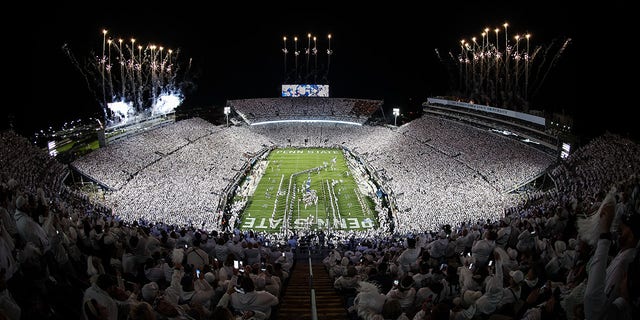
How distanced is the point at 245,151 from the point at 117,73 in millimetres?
24588

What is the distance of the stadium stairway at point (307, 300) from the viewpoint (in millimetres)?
7516

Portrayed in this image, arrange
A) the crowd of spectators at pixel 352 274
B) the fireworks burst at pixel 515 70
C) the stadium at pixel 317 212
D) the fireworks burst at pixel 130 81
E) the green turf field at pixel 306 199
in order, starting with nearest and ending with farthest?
the crowd of spectators at pixel 352 274
the stadium at pixel 317 212
the green turf field at pixel 306 199
the fireworks burst at pixel 515 70
the fireworks burst at pixel 130 81

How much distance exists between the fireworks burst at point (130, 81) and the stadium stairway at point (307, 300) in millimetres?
32742

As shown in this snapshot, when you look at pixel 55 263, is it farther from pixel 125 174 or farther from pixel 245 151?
pixel 245 151

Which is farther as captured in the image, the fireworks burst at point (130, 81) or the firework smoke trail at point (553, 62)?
the fireworks burst at point (130, 81)

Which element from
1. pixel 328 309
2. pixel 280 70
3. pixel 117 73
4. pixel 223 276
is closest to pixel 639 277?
pixel 328 309

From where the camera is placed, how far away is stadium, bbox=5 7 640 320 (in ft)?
19.3

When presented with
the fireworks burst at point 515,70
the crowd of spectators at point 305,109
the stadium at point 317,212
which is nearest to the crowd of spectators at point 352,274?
the stadium at point 317,212

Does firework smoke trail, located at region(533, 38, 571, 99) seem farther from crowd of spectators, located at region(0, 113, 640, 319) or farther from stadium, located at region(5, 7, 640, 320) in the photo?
crowd of spectators, located at region(0, 113, 640, 319)

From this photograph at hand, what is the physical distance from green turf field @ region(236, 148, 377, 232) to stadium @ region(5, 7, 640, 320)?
23 centimetres

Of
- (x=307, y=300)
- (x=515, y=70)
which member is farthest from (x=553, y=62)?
(x=307, y=300)

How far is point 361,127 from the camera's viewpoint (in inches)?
2621

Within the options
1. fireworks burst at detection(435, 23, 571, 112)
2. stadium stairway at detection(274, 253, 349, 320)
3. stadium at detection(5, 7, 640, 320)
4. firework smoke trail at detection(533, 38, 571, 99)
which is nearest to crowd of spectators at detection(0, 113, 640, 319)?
stadium at detection(5, 7, 640, 320)

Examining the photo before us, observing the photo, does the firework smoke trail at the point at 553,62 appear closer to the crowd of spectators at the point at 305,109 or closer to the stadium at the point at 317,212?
the stadium at the point at 317,212
